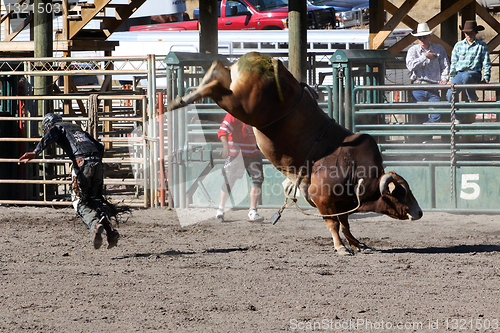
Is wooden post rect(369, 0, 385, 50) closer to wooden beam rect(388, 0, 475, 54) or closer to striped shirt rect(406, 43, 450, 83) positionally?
wooden beam rect(388, 0, 475, 54)

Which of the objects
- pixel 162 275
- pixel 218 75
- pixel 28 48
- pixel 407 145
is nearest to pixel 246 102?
pixel 218 75

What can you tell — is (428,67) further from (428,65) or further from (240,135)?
(240,135)

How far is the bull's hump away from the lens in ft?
17.6

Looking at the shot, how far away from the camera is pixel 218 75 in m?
5.32

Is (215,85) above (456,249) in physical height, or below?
above

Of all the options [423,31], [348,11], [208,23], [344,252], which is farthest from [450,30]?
[348,11]

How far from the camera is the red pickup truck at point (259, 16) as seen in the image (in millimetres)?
19453

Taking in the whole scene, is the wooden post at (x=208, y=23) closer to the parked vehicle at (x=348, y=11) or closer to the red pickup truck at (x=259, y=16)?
the red pickup truck at (x=259, y=16)

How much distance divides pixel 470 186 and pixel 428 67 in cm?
232

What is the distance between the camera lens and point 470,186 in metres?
9.45

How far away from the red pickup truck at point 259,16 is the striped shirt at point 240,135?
35.8ft

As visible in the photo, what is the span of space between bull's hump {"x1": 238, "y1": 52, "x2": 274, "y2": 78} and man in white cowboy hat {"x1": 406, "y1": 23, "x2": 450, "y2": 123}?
18.7 feet

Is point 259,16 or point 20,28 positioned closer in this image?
point 20,28

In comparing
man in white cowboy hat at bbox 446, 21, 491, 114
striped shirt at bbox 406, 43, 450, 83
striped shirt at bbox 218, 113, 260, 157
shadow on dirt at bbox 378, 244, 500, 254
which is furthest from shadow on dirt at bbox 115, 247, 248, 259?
striped shirt at bbox 406, 43, 450, 83
